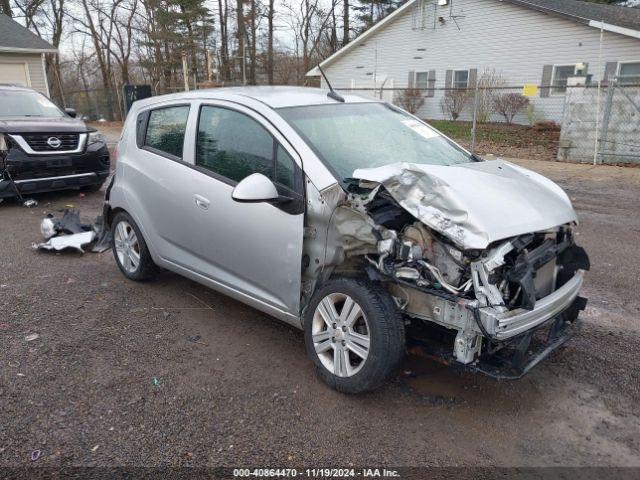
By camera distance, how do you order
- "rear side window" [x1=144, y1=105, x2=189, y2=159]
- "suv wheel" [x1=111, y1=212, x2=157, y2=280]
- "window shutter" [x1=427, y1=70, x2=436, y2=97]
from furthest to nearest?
"window shutter" [x1=427, y1=70, x2=436, y2=97]
"suv wheel" [x1=111, y1=212, x2=157, y2=280]
"rear side window" [x1=144, y1=105, x2=189, y2=159]

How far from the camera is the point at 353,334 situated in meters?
2.97

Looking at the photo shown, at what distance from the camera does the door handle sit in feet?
12.3

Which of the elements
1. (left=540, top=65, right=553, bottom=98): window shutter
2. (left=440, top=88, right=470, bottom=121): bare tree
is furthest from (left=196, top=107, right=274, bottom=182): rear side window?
(left=440, top=88, right=470, bottom=121): bare tree

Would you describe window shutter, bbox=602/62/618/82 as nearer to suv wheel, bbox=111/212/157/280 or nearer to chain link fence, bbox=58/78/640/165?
chain link fence, bbox=58/78/640/165

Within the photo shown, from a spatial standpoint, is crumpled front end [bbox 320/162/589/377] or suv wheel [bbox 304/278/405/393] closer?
crumpled front end [bbox 320/162/589/377]

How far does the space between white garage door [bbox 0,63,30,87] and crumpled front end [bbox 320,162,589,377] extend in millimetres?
20723

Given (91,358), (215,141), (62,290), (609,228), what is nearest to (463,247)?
(215,141)

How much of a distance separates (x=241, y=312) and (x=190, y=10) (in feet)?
98.4

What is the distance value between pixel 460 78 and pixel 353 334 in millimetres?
20761

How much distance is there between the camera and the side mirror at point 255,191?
3127 millimetres

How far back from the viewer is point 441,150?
402 cm

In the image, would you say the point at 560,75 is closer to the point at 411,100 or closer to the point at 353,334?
the point at 411,100

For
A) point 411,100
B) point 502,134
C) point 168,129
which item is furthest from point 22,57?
point 168,129

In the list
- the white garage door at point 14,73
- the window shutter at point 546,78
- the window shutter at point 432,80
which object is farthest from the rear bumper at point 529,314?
the white garage door at point 14,73
